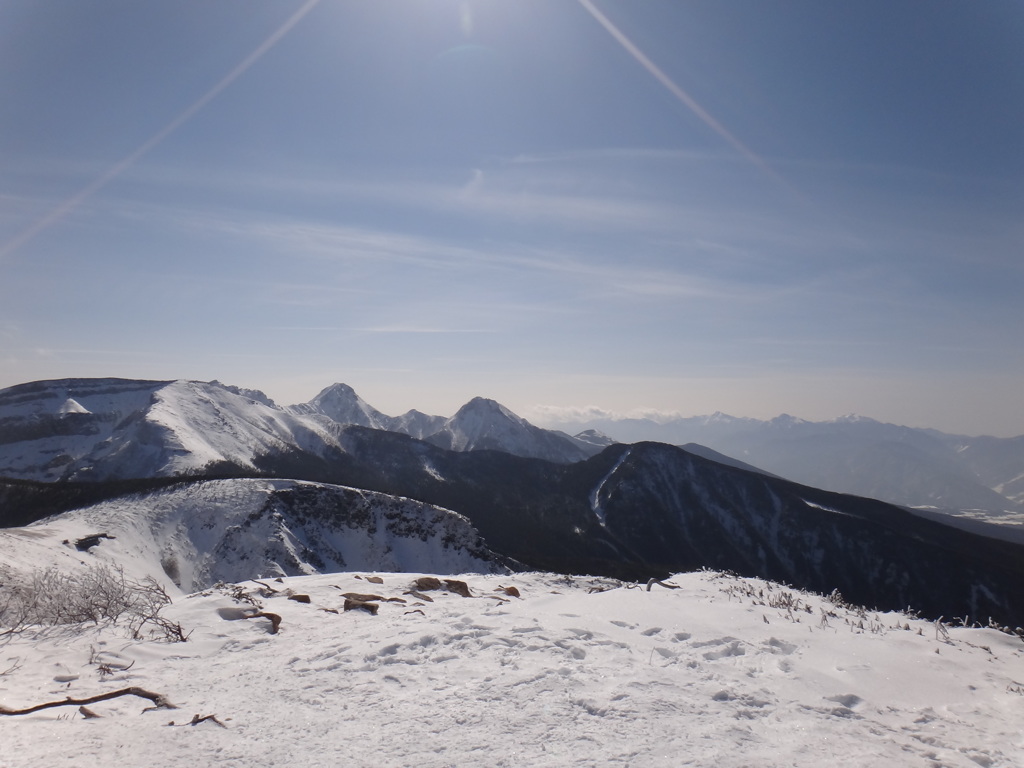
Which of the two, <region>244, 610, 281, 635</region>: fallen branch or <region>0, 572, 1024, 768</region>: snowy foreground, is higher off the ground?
<region>0, 572, 1024, 768</region>: snowy foreground

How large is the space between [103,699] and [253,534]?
1859 inches

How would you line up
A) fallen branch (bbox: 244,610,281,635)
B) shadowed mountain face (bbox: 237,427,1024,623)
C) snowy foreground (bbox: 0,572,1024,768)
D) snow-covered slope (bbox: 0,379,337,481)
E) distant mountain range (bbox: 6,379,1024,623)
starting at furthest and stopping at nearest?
snow-covered slope (bbox: 0,379,337,481) < shadowed mountain face (bbox: 237,427,1024,623) < distant mountain range (bbox: 6,379,1024,623) < fallen branch (bbox: 244,610,281,635) < snowy foreground (bbox: 0,572,1024,768)

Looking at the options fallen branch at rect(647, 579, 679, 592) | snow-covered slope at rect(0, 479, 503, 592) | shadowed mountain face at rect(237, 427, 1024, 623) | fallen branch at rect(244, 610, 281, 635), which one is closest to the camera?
fallen branch at rect(244, 610, 281, 635)

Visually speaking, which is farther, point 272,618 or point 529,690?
point 272,618

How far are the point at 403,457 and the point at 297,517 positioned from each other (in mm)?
99885

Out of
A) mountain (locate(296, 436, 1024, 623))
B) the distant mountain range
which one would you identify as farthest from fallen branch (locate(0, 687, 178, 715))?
mountain (locate(296, 436, 1024, 623))

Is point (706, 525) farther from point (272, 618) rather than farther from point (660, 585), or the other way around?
point (272, 618)

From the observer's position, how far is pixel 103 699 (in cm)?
637

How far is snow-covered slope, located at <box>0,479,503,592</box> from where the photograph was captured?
4181 cm

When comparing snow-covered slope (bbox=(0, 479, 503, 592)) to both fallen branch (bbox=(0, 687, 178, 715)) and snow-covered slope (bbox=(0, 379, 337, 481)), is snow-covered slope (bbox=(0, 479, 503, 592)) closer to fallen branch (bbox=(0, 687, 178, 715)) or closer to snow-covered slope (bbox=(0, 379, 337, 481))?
fallen branch (bbox=(0, 687, 178, 715))

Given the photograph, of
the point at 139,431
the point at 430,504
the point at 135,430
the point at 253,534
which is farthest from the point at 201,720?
the point at 135,430

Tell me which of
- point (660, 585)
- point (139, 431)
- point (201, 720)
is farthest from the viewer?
point (139, 431)

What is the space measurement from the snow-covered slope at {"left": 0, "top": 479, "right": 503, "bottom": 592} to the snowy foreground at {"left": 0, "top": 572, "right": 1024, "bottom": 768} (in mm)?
35314

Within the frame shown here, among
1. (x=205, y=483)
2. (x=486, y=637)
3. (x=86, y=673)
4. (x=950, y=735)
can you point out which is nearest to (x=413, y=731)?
(x=486, y=637)
